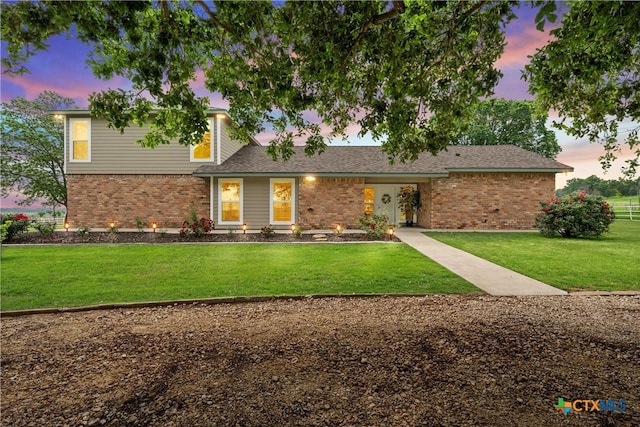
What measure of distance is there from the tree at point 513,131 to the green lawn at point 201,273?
92.2 ft

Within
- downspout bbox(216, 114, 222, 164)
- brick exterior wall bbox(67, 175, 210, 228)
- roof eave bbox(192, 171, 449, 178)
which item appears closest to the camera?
roof eave bbox(192, 171, 449, 178)

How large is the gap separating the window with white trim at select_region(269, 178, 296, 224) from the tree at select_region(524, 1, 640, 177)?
1061 cm

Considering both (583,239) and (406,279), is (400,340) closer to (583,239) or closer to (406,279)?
(406,279)

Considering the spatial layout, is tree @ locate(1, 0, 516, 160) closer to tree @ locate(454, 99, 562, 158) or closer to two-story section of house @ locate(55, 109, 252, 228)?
two-story section of house @ locate(55, 109, 252, 228)

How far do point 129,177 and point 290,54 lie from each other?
13.0 m

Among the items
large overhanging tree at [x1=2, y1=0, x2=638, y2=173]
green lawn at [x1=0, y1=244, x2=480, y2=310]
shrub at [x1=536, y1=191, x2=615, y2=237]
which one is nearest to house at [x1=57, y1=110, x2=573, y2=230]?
shrub at [x1=536, y1=191, x2=615, y2=237]

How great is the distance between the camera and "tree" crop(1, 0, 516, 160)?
3.64 metres

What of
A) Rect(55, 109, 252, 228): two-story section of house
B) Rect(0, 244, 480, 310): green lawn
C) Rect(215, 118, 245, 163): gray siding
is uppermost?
Rect(215, 118, 245, 163): gray siding

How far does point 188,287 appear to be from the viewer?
5398 mm

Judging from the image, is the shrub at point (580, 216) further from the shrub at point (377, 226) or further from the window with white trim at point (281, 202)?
the window with white trim at point (281, 202)

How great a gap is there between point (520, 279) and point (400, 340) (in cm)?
405

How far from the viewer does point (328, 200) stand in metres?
14.1

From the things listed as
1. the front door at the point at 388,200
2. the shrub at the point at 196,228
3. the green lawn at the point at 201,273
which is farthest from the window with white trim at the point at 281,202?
the green lawn at the point at 201,273

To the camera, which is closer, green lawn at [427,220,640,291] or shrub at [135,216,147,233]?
green lawn at [427,220,640,291]
